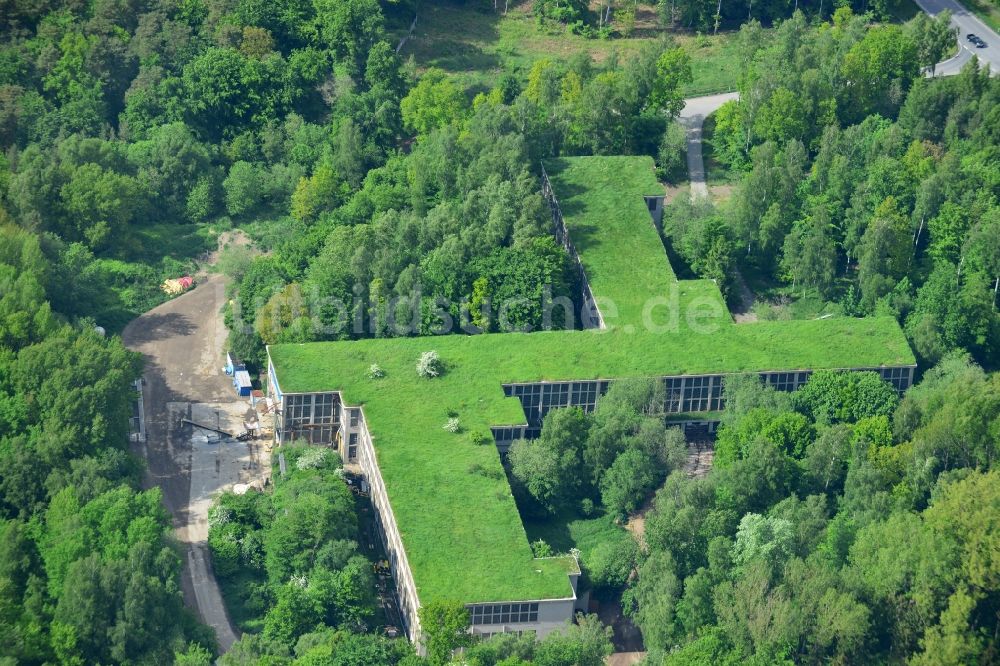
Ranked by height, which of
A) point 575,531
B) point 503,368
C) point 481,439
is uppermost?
point 503,368

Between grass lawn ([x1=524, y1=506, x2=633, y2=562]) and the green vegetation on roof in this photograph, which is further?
grass lawn ([x1=524, y1=506, x2=633, y2=562])

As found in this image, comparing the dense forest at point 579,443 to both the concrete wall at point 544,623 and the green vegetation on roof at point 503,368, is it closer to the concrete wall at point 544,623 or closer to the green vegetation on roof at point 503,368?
the concrete wall at point 544,623

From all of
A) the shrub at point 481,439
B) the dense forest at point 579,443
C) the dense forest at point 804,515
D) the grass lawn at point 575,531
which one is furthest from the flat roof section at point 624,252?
the grass lawn at point 575,531

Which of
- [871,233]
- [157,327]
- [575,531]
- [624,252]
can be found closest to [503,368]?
[575,531]

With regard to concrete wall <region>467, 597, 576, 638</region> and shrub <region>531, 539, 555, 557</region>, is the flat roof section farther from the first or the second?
concrete wall <region>467, 597, 576, 638</region>

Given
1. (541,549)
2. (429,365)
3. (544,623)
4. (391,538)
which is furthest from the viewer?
(429,365)

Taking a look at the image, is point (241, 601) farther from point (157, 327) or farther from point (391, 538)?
point (157, 327)

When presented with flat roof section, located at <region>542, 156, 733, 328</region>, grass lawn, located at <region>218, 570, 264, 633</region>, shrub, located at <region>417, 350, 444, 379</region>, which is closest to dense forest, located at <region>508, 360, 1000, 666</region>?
shrub, located at <region>417, 350, 444, 379</region>
